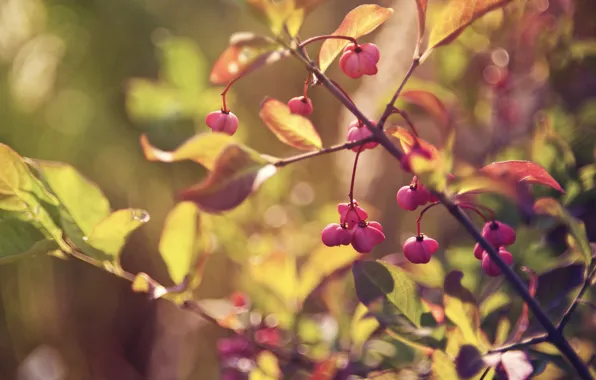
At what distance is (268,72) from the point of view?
215 cm

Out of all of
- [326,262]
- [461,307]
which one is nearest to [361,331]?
[326,262]

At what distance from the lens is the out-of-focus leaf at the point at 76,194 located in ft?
1.56

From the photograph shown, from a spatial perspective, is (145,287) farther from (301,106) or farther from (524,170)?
(524,170)

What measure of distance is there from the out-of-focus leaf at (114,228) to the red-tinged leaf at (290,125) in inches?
5.1

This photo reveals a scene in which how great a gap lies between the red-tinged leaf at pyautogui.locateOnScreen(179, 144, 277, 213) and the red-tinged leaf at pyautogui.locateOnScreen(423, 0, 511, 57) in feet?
0.51

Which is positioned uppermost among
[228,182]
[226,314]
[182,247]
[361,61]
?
[361,61]

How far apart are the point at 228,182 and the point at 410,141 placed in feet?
0.42

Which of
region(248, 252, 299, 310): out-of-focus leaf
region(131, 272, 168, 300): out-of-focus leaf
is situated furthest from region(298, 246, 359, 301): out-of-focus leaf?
region(131, 272, 168, 300): out-of-focus leaf

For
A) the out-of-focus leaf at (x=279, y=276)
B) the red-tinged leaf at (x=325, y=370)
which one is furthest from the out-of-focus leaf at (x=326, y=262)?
the red-tinged leaf at (x=325, y=370)

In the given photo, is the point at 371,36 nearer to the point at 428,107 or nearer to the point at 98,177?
the point at 98,177

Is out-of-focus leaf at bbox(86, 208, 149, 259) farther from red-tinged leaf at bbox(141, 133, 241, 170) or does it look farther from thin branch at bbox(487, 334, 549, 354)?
thin branch at bbox(487, 334, 549, 354)

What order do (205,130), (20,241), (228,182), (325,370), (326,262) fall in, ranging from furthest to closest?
1. (205,130)
2. (326,262)
3. (325,370)
4. (20,241)
5. (228,182)

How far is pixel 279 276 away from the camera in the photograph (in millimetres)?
721

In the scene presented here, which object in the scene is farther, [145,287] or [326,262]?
[326,262]
